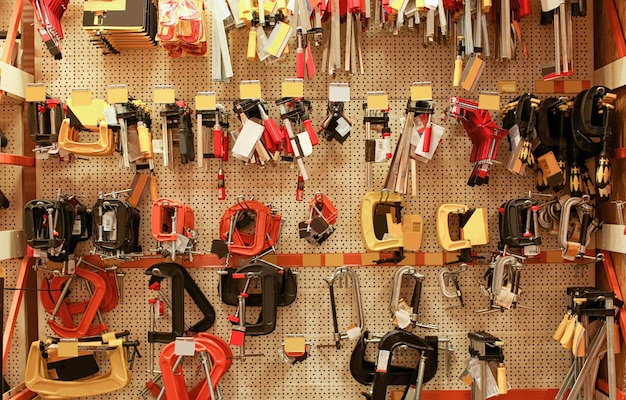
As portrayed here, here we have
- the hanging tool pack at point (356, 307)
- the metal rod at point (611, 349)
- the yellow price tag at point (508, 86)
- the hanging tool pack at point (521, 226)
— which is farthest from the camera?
the yellow price tag at point (508, 86)

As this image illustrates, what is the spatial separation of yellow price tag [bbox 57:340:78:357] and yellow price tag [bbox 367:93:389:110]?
225cm

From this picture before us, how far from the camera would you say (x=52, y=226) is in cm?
280

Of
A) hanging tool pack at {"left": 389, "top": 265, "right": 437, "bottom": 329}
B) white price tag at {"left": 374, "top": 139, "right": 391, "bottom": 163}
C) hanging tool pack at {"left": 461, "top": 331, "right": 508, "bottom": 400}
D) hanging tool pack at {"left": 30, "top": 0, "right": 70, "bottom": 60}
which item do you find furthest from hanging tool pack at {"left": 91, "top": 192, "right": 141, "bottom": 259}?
hanging tool pack at {"left": 461, "top": 331, "right": 508, "bottom": 400}

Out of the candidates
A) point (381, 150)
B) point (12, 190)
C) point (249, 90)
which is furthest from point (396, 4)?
point (12, 190)

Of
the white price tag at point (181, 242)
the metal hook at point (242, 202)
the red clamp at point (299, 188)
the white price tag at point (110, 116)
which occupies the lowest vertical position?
the white price tag at point (181, 242)

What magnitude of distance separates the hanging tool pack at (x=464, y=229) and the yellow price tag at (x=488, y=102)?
2.00 ft

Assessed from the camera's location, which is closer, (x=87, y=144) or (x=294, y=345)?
(x=87, y=144)

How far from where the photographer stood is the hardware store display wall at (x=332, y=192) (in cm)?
312

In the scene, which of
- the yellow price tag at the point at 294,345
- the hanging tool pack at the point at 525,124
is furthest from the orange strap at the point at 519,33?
the yellow price tag at the point at 294,345

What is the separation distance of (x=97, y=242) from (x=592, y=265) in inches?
120

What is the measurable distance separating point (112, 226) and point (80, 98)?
78 cm

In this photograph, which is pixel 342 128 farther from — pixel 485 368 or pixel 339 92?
pixel 485 368

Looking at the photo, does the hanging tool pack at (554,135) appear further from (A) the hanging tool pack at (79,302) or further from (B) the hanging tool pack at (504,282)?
(A) the hanging tool pack at (79,302)

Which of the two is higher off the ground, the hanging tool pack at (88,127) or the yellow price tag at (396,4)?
the yellow price tag at (396,4)
